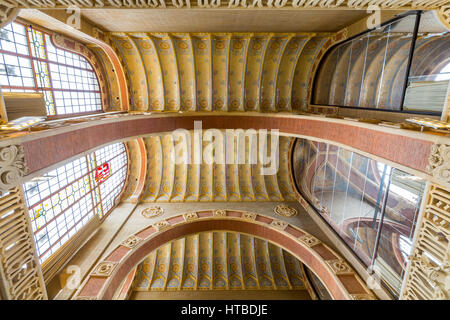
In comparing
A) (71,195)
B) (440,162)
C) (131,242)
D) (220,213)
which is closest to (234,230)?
(220,213)

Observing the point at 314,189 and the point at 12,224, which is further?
the point at 314,189

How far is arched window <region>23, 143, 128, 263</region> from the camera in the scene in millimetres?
7875

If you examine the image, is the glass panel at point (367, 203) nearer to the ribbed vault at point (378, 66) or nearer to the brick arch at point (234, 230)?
the brick arch at point (234, 230)

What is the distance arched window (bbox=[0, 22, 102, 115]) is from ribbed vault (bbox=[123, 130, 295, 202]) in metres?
4.82

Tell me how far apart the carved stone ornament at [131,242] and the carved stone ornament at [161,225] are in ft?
4.04

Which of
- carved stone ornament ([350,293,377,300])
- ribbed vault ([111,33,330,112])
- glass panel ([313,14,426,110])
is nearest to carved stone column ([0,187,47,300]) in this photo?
ribbed vault ([111,33,330,112])

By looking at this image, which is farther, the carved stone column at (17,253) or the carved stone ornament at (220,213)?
the carved stone ornament at (220,213)

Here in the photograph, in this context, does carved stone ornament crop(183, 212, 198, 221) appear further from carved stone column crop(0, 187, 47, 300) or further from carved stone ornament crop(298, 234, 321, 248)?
carved stone column crop(0, 187, 47, 300)

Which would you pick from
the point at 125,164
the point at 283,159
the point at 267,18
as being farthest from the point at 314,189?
the point at 125,164

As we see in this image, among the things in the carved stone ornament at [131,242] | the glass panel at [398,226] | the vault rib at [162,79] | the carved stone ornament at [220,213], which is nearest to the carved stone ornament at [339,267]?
the glass panel at [398,226]

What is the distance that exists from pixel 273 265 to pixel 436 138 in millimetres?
15041

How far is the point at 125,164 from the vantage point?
1420 centimetres

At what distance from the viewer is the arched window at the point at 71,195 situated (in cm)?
788

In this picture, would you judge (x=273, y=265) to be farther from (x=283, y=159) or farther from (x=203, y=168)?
(x=203, y=168)
